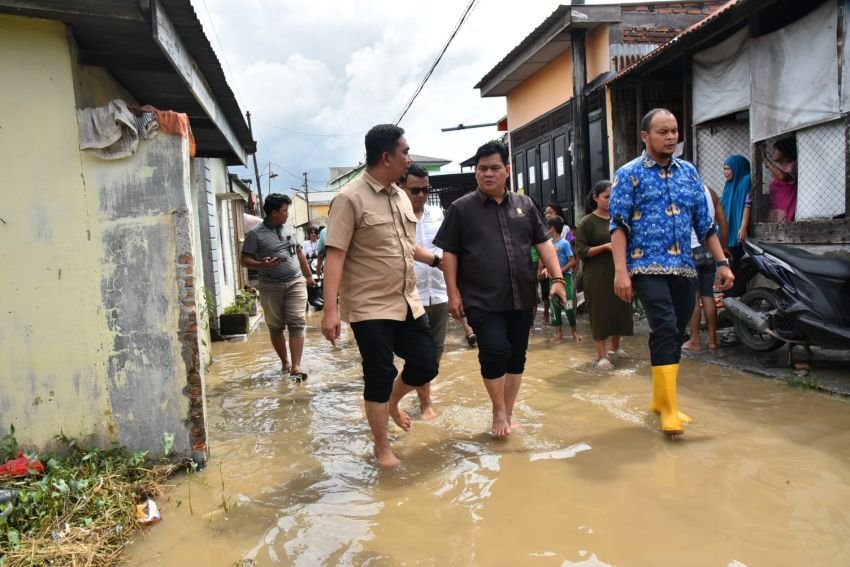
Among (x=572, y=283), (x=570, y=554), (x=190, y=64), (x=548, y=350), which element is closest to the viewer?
(x=570, y=554)

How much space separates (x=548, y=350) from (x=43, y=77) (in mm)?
5188

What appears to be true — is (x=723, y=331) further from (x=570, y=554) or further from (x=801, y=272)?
(x=570, y=554)

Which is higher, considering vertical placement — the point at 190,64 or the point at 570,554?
the point at 190,64

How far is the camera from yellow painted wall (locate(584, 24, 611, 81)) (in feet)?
33.3

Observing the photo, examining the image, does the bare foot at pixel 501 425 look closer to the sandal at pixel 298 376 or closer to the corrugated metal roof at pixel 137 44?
the sandal at pixel 298 376

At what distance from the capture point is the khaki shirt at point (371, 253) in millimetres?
3373

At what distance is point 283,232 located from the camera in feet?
20.0

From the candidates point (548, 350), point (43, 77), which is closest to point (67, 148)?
point (43, 77)

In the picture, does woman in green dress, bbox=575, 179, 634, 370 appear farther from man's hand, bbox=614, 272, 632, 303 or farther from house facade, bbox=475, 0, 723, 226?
house facade, bbox=475, 0, 723, 226

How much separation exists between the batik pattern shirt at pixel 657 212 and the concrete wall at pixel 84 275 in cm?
262

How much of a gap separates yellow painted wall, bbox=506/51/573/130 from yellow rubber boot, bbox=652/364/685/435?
28.0ft

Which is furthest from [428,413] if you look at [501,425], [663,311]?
[663,311]

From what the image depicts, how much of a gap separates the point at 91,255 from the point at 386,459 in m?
1.95

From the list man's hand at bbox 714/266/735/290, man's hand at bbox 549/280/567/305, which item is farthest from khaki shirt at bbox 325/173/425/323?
man's hand at bbox 714/266/735/290
